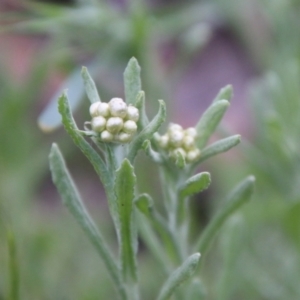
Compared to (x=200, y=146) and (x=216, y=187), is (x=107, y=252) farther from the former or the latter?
(x=216, y=187)

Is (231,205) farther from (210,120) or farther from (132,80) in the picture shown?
(132,80)

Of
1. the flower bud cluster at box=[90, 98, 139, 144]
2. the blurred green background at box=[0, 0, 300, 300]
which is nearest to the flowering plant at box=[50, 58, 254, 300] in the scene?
the flower bud cluster at box=[90, 98, 139, 144]

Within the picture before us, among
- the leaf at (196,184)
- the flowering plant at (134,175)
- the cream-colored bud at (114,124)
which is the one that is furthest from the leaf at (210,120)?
the cream-colored bud at (114,124)

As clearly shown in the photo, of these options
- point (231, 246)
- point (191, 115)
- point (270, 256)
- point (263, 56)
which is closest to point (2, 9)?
point (191, 115)

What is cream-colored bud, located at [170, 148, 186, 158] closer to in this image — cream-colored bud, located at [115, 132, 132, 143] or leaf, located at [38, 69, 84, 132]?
cream-colored bud, located at [115, 132, 132, 143]

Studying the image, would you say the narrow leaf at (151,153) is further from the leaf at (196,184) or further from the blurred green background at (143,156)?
the blurred green background at (143,156)

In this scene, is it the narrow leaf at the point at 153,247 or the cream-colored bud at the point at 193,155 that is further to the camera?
the narrow leaf at the point at 153,247

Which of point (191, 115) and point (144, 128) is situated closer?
point (144, 128)
